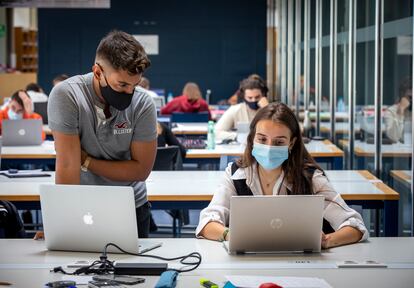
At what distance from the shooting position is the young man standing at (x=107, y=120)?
3758mm

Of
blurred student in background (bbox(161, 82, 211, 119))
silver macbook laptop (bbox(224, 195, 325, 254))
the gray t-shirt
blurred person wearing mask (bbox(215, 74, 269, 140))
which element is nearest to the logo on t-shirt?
the gray t-shirt

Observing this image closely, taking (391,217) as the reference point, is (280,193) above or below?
above

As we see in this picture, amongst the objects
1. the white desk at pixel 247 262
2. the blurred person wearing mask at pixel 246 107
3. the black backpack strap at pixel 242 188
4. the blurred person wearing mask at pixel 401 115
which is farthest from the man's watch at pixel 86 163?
the blurred person wearing mask at pixel 246 107

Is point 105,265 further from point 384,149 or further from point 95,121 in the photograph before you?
point 384,149

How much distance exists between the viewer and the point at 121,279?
3.18m

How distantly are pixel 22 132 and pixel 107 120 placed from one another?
4355 mm

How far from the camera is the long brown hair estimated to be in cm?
397

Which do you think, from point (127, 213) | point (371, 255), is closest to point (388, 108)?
point (371, 255)

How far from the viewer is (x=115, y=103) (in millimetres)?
3854

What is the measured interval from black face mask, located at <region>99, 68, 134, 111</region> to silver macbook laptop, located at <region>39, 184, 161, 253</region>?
56 cm

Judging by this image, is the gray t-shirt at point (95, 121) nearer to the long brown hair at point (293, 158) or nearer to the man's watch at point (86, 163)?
the man's watch at point (86, 163)

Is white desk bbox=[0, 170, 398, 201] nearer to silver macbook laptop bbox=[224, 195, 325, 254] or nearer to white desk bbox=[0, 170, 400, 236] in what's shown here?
white desk bbox=[0, 170, 400, 236]

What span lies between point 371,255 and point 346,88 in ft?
16.4

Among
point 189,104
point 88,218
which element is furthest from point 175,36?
point 88,218
